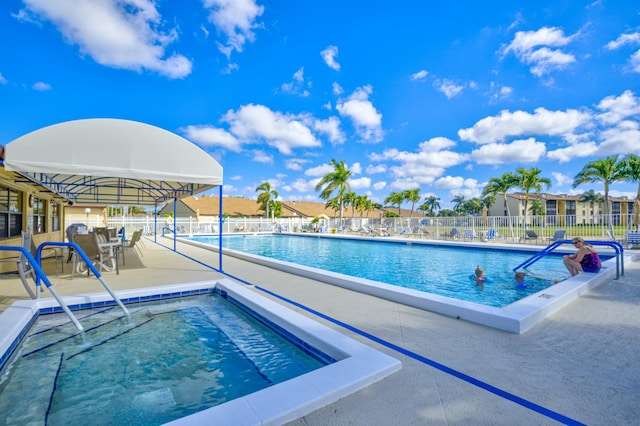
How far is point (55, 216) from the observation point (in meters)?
13.7

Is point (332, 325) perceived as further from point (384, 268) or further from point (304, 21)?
point (304, 21)

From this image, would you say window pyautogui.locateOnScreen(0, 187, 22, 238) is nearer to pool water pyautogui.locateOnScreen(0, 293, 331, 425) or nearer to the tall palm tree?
pool water pyautogui.locateOnScreen(0, 293, 331, 425)

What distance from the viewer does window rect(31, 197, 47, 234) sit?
990cm

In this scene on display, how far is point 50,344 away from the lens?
12.3 ft

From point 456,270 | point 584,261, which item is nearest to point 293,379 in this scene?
point 584,261

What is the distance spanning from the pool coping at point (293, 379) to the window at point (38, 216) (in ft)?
23.8

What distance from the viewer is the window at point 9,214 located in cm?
726

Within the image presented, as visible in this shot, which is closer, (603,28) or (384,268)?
(384,268)

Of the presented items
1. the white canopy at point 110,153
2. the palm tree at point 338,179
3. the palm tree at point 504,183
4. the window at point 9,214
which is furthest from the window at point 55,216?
the palm tree at point 504,183

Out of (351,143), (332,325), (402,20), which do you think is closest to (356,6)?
(402,20)

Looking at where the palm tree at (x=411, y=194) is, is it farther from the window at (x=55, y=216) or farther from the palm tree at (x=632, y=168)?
the window at (x=55, y=216)

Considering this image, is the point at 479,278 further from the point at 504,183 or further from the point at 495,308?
the point at 504,183

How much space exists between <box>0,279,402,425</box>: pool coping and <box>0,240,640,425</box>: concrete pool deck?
0.28ft

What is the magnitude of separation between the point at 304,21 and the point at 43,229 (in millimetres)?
13995
